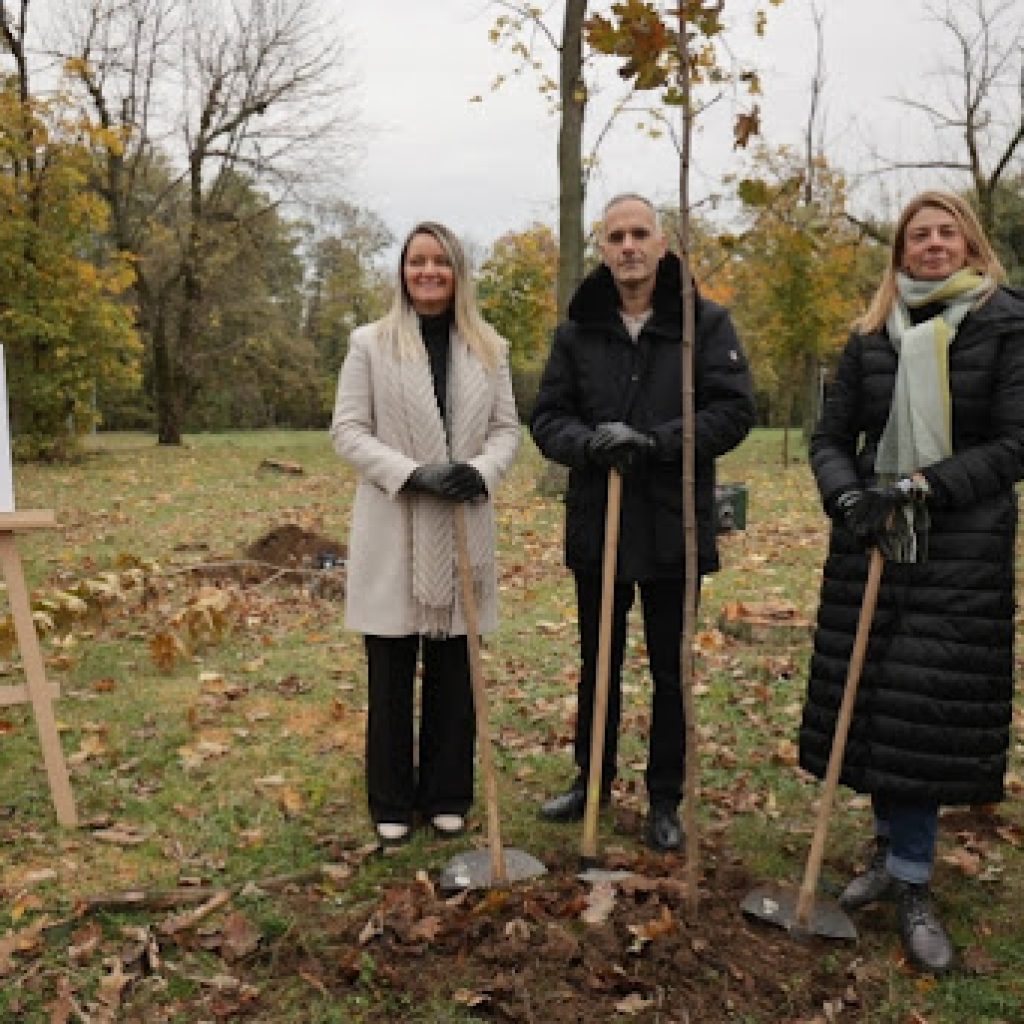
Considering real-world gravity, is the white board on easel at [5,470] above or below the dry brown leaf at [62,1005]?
above

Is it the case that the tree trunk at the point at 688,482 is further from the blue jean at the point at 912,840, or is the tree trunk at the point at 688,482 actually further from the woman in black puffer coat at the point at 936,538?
the blue jean at the point at 912,840

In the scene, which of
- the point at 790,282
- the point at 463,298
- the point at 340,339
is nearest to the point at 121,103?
the point at 790,282

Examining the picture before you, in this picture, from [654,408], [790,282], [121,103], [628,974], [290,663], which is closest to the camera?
[628,974]

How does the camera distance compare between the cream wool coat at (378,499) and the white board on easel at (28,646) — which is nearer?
the cream wool coat at (378,499)

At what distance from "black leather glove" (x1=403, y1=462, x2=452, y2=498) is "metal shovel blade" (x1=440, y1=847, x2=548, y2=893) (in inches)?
48.0

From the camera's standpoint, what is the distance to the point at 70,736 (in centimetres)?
505

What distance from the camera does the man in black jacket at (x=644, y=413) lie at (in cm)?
359

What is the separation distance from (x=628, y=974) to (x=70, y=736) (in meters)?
3.24

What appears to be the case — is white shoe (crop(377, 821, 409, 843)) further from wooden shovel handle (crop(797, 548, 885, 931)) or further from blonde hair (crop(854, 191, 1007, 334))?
blonde hair (crop(854, 191, 1007, 334))

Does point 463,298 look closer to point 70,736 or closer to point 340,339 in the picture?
point 70,736

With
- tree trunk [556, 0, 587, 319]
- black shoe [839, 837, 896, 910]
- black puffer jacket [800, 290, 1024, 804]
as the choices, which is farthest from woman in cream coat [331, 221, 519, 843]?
tree trunk [556, 0, 587, 319]

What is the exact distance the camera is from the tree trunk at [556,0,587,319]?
41.2 feet

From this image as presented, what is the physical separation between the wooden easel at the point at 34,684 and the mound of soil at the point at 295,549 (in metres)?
4.26

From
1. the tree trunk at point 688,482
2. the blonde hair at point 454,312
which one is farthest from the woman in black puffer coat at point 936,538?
the blonde hair at point 454,312
